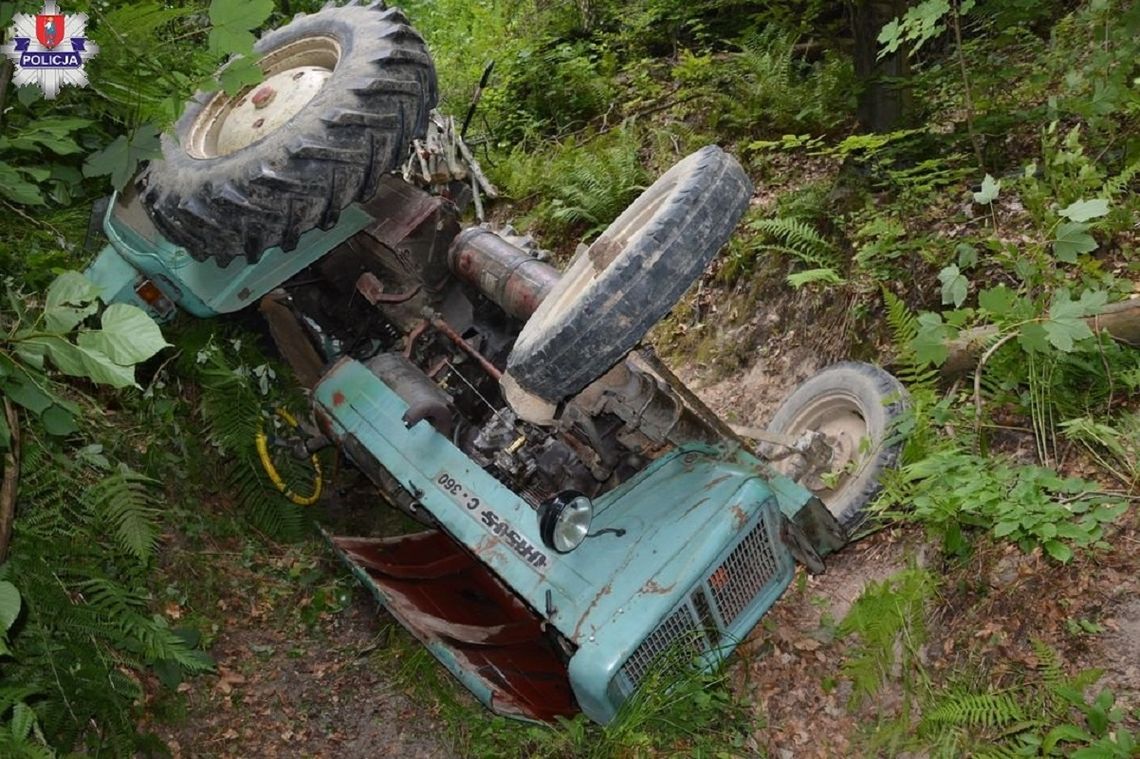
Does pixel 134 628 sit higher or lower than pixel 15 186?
lower

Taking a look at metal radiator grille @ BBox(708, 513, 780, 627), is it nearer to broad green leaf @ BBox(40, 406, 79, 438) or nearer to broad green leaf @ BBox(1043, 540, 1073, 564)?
broad green leaf @ BBox(1043, 540, 1073, 564)

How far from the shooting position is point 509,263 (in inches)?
158

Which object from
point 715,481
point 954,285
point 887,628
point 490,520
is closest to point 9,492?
point 490,520

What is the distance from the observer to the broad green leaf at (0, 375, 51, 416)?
1980 millimetres

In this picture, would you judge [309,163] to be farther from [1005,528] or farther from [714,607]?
[1005,528]

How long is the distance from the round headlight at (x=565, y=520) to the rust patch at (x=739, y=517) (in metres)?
0.52

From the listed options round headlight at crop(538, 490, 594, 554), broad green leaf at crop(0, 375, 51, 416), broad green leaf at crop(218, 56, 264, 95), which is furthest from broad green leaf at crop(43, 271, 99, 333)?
round headlight at crop(538, 490, 594, 554)

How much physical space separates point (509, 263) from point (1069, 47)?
3605mm

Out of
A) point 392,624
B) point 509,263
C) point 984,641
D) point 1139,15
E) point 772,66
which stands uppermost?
point 1139,15

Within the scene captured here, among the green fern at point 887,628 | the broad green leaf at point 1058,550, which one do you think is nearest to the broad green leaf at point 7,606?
the green fern at point 887,628

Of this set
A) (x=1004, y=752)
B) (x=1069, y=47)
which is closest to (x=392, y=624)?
(x=1004, y=752)

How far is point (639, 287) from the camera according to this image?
8.75 feet

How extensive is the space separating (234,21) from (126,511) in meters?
3.11

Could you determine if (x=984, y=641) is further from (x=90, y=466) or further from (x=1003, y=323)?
(x=90, y=466)
